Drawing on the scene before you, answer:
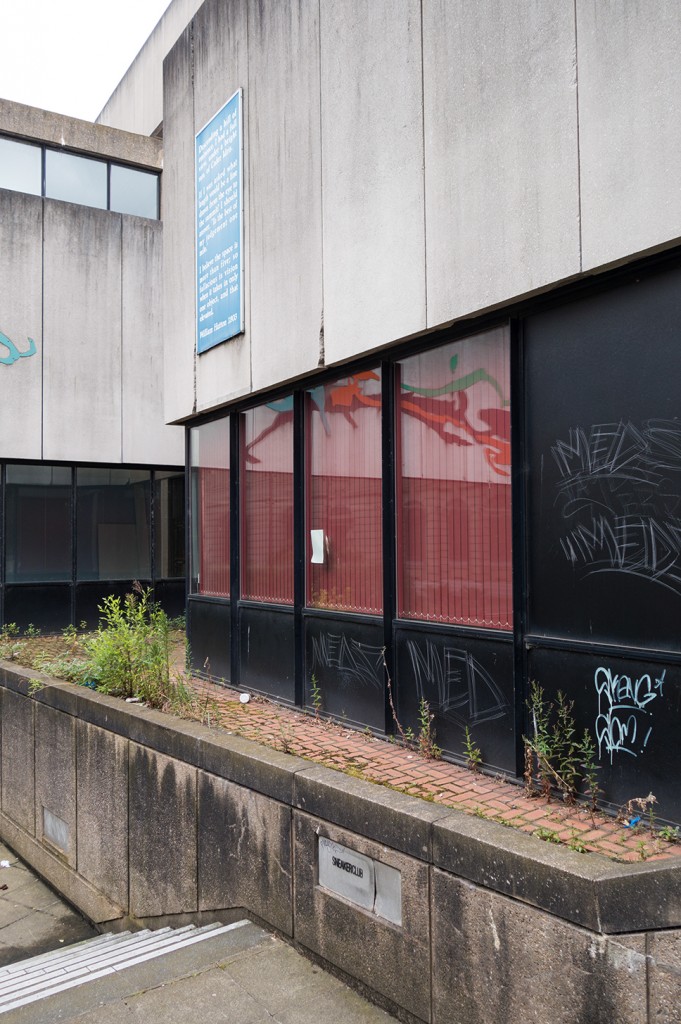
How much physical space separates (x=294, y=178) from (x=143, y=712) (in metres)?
4.71

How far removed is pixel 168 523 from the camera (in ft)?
50.6

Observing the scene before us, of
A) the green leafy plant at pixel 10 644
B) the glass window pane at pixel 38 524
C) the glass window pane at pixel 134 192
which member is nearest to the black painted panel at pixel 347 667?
the green leafy plant at pixel 10 644

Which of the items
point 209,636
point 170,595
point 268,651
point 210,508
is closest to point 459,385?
point 268,651

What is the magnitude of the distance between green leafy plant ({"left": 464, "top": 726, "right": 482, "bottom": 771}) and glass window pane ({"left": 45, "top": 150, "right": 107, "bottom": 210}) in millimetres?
12119

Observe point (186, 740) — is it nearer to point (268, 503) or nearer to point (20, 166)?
point (268, 503)

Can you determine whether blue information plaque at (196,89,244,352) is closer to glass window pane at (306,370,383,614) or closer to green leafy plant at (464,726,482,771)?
glass window pane at (306,370,383,614)

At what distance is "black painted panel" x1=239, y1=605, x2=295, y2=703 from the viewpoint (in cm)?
779

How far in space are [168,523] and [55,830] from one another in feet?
26.5

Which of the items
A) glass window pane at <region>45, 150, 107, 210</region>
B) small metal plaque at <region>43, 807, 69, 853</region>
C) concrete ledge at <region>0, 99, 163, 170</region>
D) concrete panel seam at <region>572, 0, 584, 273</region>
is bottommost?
small metal plaque at <region>43, 807, 69, 853</region>

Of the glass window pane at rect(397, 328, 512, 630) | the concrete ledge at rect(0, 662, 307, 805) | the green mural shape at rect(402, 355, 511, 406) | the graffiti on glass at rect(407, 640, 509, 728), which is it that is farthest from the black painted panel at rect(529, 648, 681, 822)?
the green mural shape at rect(402, 355, 511, 406)

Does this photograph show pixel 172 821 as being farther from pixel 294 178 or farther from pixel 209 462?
pixel 294 178

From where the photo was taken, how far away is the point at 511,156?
513 centimetres

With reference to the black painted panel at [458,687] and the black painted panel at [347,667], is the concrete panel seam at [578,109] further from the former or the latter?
the black painted panel at [347,667]

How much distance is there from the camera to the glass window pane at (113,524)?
1466 centimetres
